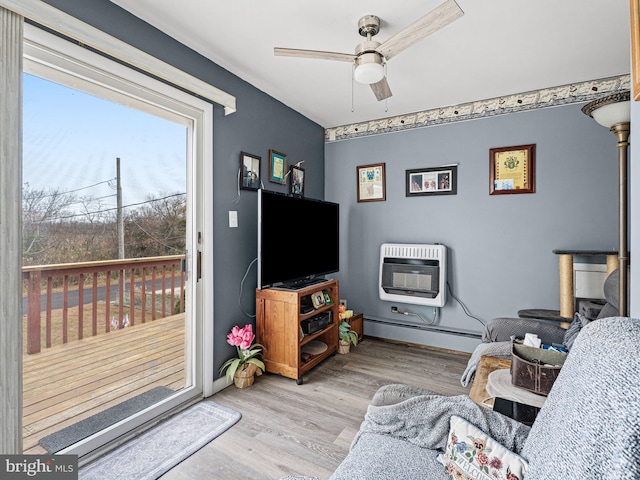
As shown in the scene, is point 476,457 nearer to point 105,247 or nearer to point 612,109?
point 612,109

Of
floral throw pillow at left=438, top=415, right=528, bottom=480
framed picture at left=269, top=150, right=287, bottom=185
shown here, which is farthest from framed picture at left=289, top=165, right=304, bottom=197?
floral throw pillow at left=438, top=415, right=528, bottom=480

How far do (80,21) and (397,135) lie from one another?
112 inches

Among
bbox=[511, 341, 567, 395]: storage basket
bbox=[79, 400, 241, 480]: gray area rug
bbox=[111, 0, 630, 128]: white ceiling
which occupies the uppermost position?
bbox=[111, 0, 630, 128]: white ceiling

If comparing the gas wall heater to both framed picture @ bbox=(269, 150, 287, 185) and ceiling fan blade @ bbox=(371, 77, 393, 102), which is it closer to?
framed picture @ bbox=(269, 150, 287, 185)

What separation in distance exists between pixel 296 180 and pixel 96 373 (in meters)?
2.32

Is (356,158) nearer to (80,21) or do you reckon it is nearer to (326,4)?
(326,4)

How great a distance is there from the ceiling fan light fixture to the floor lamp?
1174mm

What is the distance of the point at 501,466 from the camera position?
892 mm

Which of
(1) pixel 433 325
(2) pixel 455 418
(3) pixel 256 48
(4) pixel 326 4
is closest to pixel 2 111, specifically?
(3) pixel 256 48

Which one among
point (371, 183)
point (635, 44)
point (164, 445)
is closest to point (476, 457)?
point (635, 44)

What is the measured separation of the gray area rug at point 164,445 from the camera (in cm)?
164

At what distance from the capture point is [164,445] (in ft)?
6.08

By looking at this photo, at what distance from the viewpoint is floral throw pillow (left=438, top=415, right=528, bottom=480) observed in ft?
2.87

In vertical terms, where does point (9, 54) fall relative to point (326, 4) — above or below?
below
